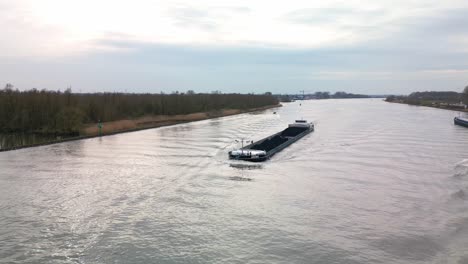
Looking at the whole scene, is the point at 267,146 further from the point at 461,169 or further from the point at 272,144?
the point at 461,169

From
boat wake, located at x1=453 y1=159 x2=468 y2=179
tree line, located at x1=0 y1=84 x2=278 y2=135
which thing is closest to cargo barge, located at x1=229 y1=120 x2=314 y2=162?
boat wake, located at x1=453 y1=159 x2=468 y2=179

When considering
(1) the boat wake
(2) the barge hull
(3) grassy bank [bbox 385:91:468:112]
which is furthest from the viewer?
(3) grassy bank [bbox 385:91:468:112]

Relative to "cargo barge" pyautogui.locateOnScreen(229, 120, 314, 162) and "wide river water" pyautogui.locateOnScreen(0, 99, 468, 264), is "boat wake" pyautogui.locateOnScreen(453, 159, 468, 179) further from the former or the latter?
"cargo barge" pyautogui.locateOnScreen(229, 120, 314, 162)

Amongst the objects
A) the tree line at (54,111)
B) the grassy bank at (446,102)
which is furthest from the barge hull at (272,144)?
the grassy bank at (446,102)

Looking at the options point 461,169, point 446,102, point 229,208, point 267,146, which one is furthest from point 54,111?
point 446,102

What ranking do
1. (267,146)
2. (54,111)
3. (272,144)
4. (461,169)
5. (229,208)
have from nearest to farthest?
1. (229,208)
2. (461,169)
3. (267,146)
4. (272,144)
5. (54,111)

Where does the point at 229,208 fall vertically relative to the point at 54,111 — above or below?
below
